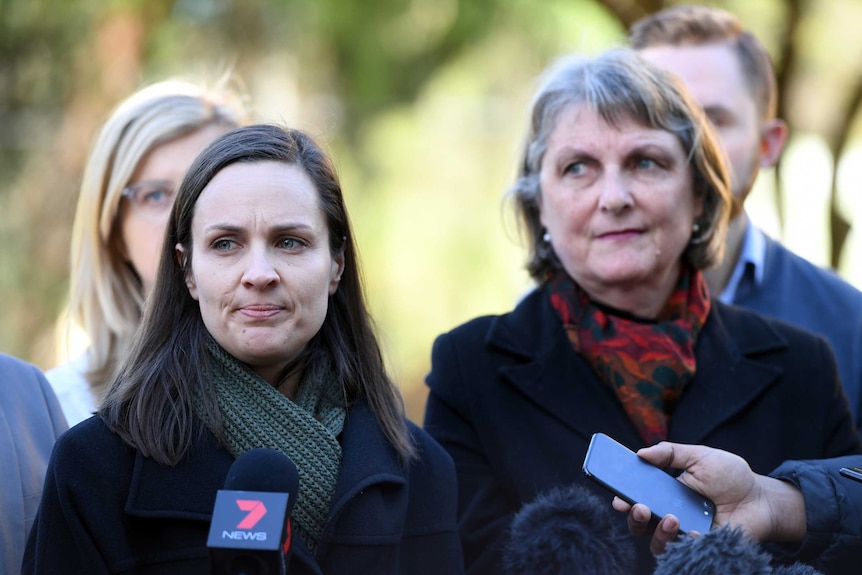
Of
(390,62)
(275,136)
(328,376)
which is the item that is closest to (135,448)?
(328,376)

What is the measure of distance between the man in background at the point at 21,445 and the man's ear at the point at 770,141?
3088mm

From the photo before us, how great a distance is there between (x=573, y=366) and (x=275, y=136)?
4.01 ft

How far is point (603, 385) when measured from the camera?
3.67 meters

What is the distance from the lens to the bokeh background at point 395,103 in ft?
25.4

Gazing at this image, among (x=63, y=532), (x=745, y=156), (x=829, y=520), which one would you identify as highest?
(x=745, y=156)

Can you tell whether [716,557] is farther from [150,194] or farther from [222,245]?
[150,194]

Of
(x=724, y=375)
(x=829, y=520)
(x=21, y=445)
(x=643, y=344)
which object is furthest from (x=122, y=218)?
(x=829, y=520)

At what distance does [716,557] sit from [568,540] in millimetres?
373

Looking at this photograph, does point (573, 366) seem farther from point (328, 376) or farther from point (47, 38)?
point (47, 38)

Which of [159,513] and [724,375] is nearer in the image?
[159,513]

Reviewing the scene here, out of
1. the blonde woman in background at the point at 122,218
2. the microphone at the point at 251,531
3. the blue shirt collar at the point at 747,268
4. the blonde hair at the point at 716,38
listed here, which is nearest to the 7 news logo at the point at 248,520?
the microphone at the point at 251,531

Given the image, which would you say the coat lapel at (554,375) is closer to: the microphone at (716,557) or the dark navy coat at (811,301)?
the microphone at (716,557)

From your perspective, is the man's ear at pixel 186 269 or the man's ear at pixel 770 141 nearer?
the man's ear at pixel 186 269

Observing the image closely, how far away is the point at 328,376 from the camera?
3.14 m
